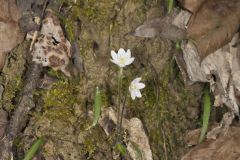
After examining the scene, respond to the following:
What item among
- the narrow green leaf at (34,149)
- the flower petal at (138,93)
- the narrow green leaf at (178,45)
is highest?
the narrow green leaf at (178,45)

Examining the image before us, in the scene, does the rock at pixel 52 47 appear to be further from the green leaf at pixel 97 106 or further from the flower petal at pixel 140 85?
the flower petal at pixel 140 85

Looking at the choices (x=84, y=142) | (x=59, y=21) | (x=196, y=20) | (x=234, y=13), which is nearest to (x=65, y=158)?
(x=84, y=142)

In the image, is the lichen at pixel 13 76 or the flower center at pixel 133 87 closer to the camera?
the lichen at pixel 13 76

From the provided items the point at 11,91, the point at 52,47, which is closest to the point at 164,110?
the point at 52,47

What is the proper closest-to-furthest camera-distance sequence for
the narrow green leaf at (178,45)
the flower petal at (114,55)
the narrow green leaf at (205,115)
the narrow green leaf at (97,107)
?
the narrow green leaf at (97,107)
the flower petal at (114,55)
the narrow green leaf at (205,115)
the narrow green leaf at (178,45)

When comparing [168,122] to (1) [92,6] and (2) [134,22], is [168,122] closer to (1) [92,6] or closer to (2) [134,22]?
(2) [134,22]

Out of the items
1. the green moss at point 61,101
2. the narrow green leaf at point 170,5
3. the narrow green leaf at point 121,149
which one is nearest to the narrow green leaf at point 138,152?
the narrow green leaf at point 121,149

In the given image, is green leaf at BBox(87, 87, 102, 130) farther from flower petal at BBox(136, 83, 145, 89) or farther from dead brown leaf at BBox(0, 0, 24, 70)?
dead brown leaf at BBox(0, 0, 24, 70)
